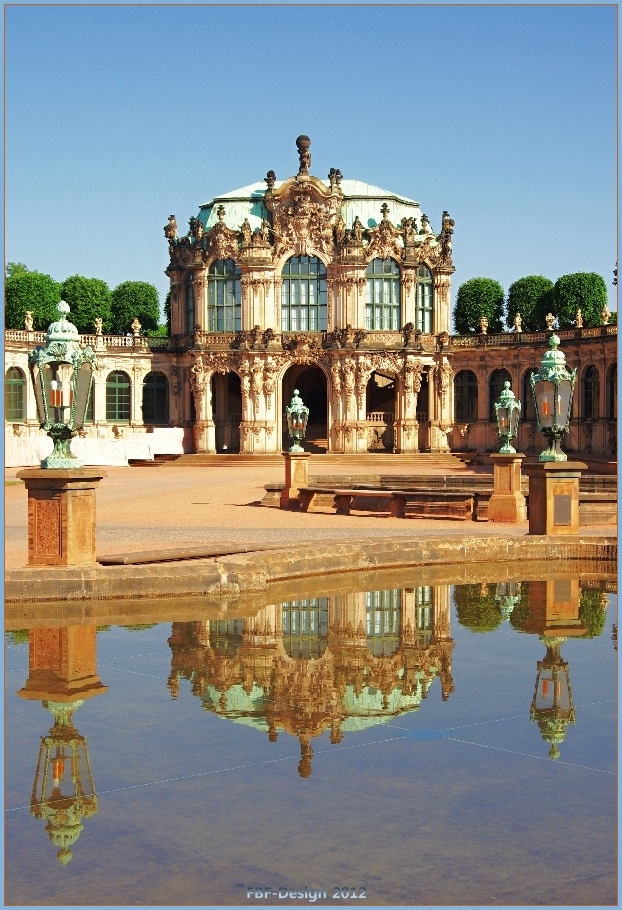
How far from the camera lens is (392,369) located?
62.0 metres

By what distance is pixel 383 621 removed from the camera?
13.1m

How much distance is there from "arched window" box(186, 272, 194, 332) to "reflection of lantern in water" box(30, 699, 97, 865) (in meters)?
57.0

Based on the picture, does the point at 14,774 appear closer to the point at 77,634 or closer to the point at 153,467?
the point at 77,634

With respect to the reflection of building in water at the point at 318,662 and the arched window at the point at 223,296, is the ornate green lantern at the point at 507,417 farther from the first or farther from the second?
Answer: the arched window at the point at 223,296

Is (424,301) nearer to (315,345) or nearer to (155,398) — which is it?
(315,345)

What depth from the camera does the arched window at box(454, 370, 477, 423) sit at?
217ft

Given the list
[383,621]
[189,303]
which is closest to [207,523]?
[383,621]

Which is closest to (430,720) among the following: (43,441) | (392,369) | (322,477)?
(322,477)

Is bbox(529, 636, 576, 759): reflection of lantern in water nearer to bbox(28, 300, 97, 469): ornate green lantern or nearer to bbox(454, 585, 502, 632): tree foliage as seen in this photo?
bbox(454, 585, 502, 632): tree foliage

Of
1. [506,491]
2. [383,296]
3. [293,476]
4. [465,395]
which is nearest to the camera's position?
[506,491]

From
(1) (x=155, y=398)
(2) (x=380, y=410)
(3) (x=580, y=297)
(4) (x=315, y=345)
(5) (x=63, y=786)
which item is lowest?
(5) (x=63, y=786)

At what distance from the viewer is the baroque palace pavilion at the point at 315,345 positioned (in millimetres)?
61781

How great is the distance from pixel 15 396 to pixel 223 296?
37.2 ft

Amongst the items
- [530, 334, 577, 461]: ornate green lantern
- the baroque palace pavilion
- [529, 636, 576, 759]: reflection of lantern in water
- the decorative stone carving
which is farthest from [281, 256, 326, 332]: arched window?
[529, 636, 576, 759]: reflection of lantern in water
